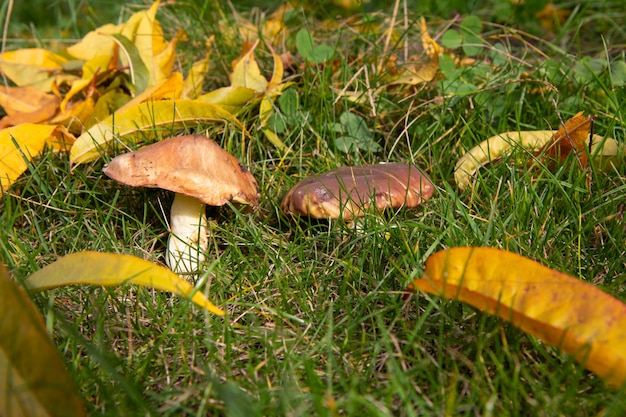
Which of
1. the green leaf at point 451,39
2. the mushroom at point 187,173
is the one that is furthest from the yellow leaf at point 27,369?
the green leaf at point 451,39

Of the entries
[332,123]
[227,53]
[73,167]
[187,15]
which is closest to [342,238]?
[332,123]

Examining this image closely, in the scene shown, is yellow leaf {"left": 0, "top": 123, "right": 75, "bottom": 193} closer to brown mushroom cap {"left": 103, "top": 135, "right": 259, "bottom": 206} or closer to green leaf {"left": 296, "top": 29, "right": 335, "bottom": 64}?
brown mushroom cap {"left": 103, "top": 135, "right": 259, "bottom": 206}

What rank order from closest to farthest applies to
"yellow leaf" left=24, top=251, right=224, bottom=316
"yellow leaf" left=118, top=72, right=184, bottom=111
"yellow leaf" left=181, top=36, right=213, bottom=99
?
"yellow leaf" left=24, top=251, right=224, bottom=316 < "yellow leaf" left=118, top=72, right=184, bottom=111 < "yellow leaf" left=181, top=36, right=213, bottom=99

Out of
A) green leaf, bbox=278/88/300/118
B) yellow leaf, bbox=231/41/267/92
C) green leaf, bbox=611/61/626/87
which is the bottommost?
green leaf, bbox=278/88/300/118

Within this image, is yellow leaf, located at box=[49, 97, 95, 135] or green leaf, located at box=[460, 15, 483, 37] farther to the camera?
green leaf, located at box=[460, 15, 483, 37]

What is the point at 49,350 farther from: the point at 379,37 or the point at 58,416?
the point at 379,37

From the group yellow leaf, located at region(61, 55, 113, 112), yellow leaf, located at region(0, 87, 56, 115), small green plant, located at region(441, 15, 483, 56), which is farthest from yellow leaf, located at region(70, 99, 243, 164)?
small green plant, located at region(441, 15, 483, 56)

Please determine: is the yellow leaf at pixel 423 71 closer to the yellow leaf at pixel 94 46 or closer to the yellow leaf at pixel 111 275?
the yellow leaf at pixel 94 46
